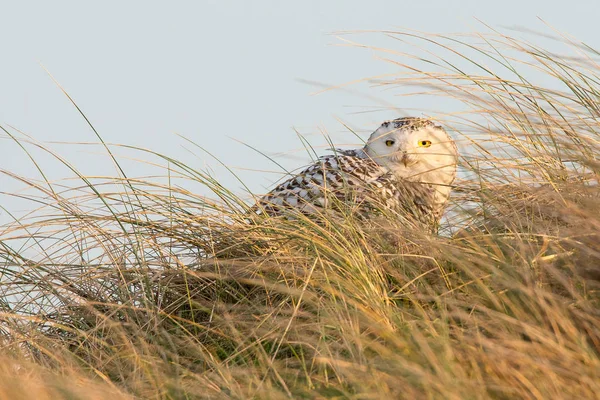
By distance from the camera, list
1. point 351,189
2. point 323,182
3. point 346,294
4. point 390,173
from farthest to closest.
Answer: point 390,173, point 323,182, point 351,189, point 346,294

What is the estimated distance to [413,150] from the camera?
4.74 metres

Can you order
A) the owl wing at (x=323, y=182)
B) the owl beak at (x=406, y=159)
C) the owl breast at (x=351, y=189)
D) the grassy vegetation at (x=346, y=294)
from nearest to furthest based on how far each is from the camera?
the grassy vegetation at (x=346, y=294)
the owl breast at (x=351, y=189)
the owl wing at (x=323, y=182)
the owl beak at (x=406, y=159)

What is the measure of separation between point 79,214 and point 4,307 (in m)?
0.42

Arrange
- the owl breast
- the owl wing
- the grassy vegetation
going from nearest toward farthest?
the grassy vegetation → the owl breast → the owl wing

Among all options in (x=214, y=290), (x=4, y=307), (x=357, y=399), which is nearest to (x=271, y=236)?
(x=214, y=290)

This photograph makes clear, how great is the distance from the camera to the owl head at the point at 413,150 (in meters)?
4.72

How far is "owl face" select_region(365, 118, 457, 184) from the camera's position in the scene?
472 centimetres

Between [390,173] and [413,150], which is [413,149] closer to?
[413,150]

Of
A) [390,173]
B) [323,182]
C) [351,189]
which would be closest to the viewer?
[351,189]

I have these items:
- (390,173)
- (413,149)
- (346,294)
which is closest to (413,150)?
(413,149)

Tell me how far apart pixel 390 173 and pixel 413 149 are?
18cm

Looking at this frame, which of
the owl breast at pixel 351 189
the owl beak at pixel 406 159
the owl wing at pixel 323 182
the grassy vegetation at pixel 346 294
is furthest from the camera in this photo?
the owl beak at pixel 406 159

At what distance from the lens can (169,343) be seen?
3139mm

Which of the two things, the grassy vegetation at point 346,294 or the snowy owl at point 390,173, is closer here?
the grassy vegetation at point 346,294
